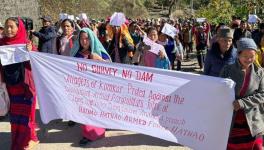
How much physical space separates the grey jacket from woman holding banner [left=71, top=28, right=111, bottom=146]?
8.39ft

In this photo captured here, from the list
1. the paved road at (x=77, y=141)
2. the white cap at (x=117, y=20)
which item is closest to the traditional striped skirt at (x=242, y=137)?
the paved road at (x=77, y=141)

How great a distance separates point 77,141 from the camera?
6805 mm

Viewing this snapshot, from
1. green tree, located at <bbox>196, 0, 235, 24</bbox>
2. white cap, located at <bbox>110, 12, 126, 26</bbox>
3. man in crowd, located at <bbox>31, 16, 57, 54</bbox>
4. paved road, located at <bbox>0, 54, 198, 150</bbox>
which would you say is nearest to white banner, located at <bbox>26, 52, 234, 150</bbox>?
paved road, located at <bbox>0, 54, 198, 150</bbox>

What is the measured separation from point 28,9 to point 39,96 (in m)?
13.1

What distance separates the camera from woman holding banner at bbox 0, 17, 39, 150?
596 centimetres

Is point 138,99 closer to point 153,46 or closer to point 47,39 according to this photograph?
point 153,46

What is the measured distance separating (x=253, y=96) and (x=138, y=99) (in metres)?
1.47

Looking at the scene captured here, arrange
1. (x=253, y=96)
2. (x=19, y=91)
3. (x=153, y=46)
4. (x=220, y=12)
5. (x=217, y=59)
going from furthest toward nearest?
1. (x=220, y=12)
2. (x=153, y=46)
3. (x=19, y=91)
4. (x=217, y=59)
5. (x=253, y=96)

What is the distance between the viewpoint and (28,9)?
18375 mm

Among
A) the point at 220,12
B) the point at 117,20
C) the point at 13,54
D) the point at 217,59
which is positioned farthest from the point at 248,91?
the point at 220,12

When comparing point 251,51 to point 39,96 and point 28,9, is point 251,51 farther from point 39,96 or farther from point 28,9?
point 28,9

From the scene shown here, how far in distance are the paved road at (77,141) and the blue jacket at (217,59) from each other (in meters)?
1.62

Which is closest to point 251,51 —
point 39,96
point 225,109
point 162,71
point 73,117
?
point 225,109

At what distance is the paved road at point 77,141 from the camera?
6.49 meters
